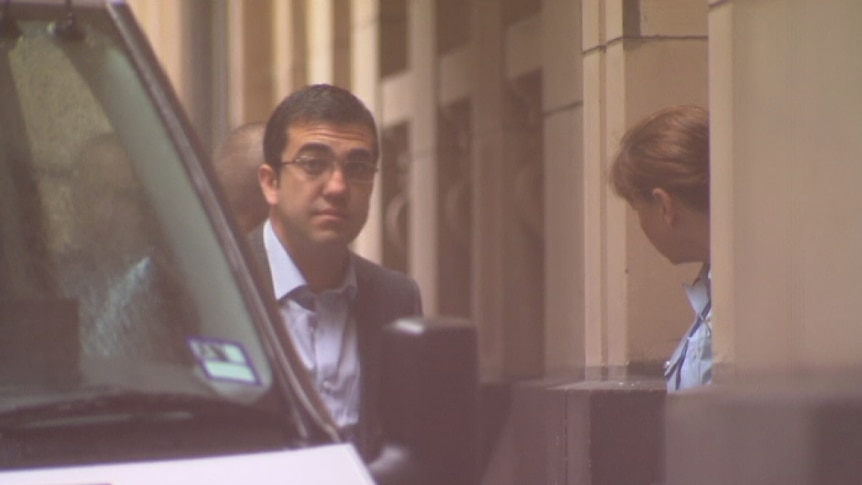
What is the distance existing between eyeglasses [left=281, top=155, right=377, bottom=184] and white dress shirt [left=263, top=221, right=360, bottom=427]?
0.19 m

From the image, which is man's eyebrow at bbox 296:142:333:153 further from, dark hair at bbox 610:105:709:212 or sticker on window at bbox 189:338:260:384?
sticker on window at bbox 189:338:260:384

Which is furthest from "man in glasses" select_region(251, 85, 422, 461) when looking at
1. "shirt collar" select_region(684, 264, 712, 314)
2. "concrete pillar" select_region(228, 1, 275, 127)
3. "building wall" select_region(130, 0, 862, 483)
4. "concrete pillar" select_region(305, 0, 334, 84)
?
"concrete pillar" select_region(228, 1, 275, 127)

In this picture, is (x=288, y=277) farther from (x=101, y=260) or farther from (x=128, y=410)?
(x=128, y=410)

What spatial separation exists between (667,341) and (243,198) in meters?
3.12

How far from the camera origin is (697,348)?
6074 mm

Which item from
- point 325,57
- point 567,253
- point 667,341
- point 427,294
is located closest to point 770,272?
point 667,341

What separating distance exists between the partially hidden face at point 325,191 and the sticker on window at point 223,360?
2.27 m

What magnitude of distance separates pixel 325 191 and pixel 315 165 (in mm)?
96

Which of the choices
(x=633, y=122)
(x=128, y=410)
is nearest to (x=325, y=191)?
(x=128, y=410)

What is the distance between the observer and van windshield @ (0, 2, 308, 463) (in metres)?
3.33

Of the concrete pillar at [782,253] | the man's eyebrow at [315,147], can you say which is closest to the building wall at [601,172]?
the concrete pillar at [782,253]

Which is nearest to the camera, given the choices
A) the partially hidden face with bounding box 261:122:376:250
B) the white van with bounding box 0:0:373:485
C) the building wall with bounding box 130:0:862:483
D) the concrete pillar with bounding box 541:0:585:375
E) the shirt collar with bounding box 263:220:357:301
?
the white van with bounding box 0:0:373:485

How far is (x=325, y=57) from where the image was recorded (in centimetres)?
1744

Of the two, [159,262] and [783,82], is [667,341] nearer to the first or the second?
[783,82]
